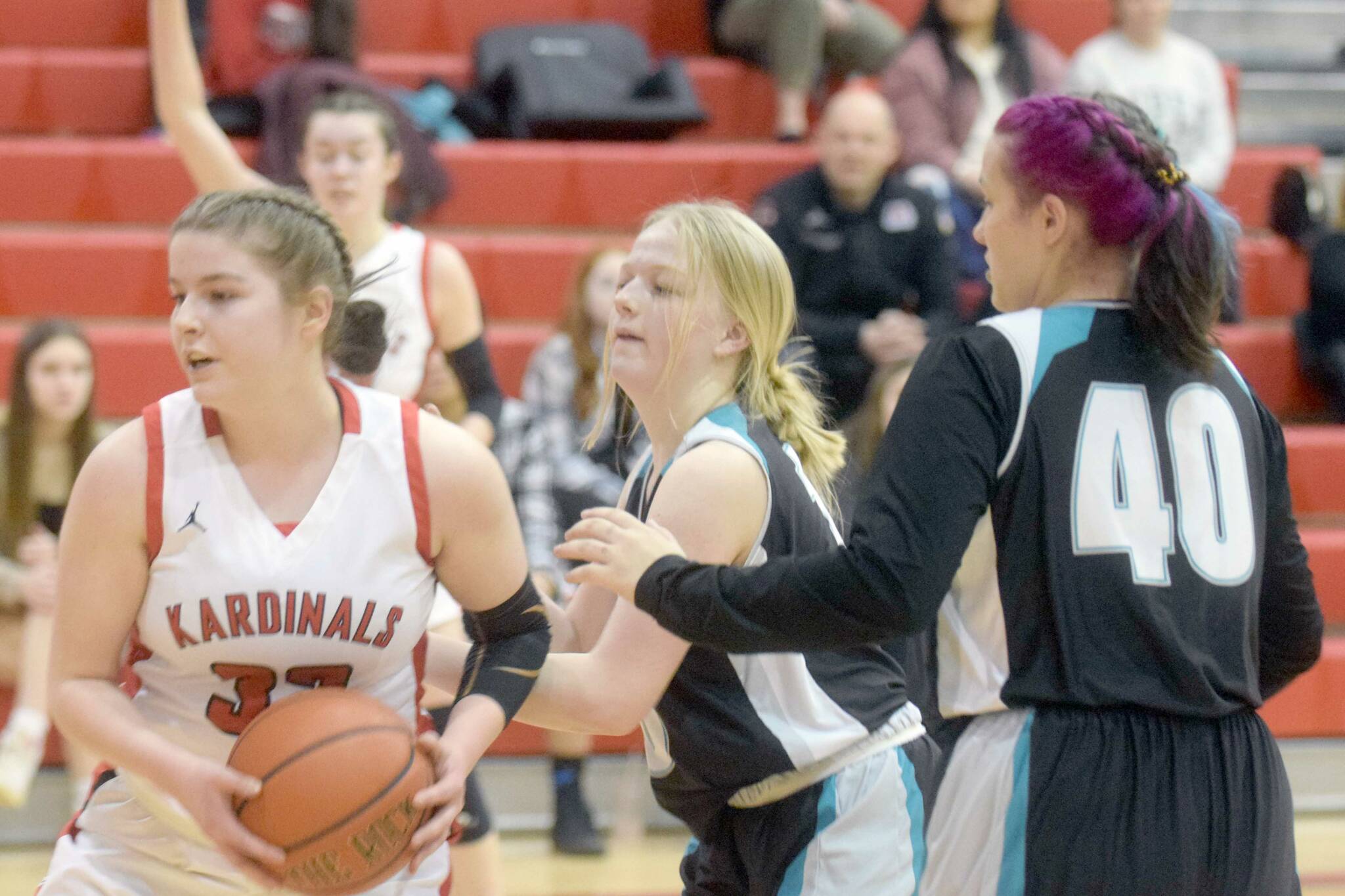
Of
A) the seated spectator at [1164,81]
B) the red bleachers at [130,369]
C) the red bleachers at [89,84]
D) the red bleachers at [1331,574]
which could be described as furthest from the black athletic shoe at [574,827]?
the seated spectator at [1164,81]

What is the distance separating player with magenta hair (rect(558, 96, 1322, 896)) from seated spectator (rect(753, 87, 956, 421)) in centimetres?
328

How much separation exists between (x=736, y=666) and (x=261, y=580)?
2.05 ft

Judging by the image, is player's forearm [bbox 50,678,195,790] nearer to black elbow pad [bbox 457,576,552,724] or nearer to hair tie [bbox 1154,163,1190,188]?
black elbow pad [bbox 457,576,552,724]

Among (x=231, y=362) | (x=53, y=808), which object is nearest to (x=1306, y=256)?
(x=53, y=808)

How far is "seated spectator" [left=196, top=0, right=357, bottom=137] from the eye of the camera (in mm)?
5996

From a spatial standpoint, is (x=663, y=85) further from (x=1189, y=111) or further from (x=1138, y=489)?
(x=1138, y=489)

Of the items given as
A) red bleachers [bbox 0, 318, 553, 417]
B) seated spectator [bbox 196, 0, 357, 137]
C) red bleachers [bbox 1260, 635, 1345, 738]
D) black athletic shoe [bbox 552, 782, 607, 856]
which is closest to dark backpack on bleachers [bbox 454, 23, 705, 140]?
seated spectator [bbox 196, 0, 357, 137]

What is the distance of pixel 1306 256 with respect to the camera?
254 inches

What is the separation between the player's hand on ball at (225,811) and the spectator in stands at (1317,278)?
500cm

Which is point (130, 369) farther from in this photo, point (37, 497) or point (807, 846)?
point (807, 846)

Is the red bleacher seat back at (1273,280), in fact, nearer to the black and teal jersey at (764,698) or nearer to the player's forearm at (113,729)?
the black and teal jersey at (764,698)

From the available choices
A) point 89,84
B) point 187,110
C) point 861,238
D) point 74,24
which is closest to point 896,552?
point 187,110

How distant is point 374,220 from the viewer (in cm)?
354

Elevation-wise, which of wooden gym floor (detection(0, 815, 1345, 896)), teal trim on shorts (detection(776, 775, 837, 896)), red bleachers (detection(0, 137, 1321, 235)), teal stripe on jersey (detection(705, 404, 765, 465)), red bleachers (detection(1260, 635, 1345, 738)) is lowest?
wooden gym floor (detection(0, 815, 1345, 896))
